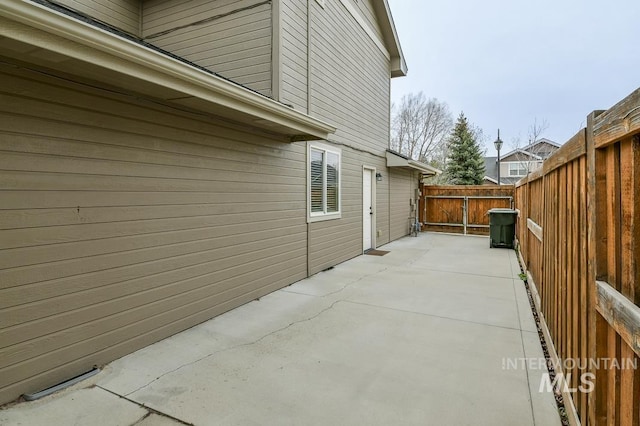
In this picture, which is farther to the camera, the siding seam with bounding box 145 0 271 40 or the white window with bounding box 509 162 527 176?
the white window with bounding box 509 162 527 176

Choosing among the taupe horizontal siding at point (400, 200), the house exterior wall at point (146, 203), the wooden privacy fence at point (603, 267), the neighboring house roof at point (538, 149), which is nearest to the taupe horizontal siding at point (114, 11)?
the house exterior wall at point (146, 203)

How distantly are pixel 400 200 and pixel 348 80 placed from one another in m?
4.83

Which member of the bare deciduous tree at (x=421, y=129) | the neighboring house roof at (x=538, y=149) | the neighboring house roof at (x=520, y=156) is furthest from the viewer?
the bare deciduous tree at (x=421, y=129)

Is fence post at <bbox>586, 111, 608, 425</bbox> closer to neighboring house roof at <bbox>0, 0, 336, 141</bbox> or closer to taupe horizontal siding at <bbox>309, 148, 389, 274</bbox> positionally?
neighboring house roof at <bbox>0, 0, 336, 141</bbox>

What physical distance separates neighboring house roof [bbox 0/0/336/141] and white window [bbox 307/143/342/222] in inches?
84.2

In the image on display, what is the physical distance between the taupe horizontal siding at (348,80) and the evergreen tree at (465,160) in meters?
11.9

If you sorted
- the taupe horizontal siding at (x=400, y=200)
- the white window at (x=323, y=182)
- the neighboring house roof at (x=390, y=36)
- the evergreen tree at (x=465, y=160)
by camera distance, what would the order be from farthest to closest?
the evergreen tree at (x=465, y=160) < the taupe horizontal siding at (x=400, y=200) < the neighboring house roof at (x=390, y=36) < the white window at (x=323, y=182)

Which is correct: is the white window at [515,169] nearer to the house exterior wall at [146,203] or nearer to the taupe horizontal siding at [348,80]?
the taupe horizontal siding at [348,80]

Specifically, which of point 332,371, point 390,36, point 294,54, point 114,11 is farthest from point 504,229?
point 114,11

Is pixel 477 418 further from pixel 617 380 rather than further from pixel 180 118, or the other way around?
pixel 180 118

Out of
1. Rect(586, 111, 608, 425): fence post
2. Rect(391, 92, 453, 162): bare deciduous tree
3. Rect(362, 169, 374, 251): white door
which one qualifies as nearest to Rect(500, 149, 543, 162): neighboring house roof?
Rect(391, 92, 453, 162): bare deciduous tree

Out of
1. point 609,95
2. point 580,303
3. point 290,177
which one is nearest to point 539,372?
point 580,303

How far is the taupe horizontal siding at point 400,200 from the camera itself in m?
10.8

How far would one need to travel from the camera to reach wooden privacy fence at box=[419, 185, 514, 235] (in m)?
12.5
